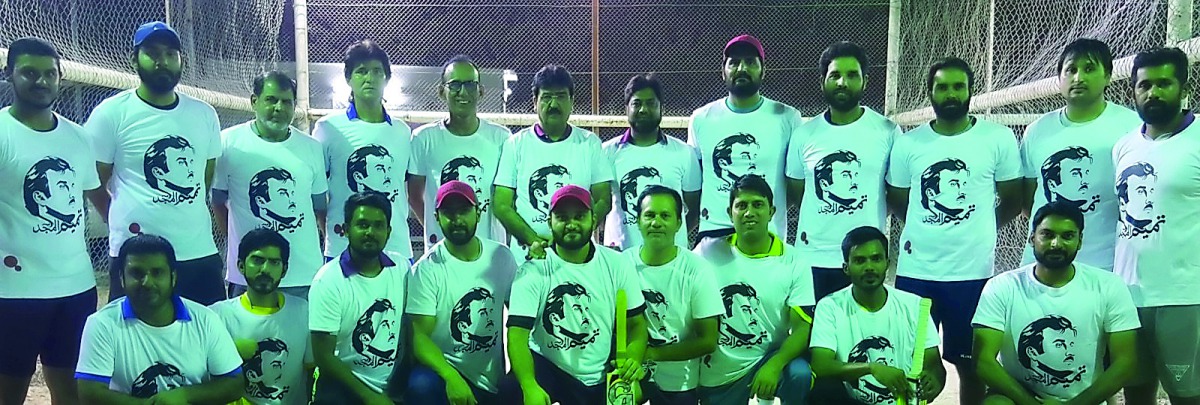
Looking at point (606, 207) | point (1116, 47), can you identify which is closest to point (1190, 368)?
point (1116, 47)

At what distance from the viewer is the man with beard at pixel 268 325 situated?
111 inches

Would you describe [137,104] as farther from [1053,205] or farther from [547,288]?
[1053,205]

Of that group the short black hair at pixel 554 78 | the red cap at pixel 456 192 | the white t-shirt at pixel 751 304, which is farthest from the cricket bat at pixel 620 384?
the short black hair at pixel 554 78

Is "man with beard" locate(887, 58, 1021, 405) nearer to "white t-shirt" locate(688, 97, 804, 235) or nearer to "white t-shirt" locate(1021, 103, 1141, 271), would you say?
"white t-shirt" locate(1021, 103, 1141, 271)

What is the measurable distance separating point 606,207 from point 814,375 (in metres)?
1.05

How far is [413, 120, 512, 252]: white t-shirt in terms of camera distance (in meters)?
3.53

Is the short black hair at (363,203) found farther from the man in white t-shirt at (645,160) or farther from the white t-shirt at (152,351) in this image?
the man in white t-shirt at (645,160)

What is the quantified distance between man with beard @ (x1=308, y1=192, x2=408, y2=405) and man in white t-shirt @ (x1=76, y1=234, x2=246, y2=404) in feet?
0.90

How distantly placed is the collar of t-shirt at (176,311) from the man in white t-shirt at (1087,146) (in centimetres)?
291

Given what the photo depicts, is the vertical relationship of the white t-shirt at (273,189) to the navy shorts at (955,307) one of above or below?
above

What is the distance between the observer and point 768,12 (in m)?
10.2

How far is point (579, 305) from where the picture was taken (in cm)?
290

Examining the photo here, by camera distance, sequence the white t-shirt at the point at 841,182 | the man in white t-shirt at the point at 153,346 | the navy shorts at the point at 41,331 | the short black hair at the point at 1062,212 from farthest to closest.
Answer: the white t-shirt at the point at 841,182 → the navy shorts at the point at 41,331 → the short black hair at the point at 1062,212 → the man in white t-shirt at the point at 153,346

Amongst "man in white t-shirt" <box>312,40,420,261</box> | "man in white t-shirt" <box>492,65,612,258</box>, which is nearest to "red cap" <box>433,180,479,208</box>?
"man in white t-shirt" <box>492,65,612,258</box>
